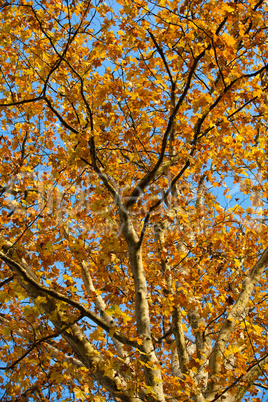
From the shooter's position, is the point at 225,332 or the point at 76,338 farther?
the point at 225,332

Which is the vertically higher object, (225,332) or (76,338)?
(76,338)

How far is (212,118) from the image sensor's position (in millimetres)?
3916

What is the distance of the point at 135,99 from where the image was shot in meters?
4.02

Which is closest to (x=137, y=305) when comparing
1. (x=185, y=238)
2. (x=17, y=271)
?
(x=17, y=271)

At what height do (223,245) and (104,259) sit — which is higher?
(223,245)

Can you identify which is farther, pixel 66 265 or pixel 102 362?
pixel 66 265

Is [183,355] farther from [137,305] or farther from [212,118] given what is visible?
[212,118]

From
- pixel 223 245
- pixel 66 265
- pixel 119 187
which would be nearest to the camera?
pixel 119 187

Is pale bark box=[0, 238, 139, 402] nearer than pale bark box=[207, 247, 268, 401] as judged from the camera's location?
Yes

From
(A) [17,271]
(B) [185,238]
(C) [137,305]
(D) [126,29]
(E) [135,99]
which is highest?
(D) [126,29]

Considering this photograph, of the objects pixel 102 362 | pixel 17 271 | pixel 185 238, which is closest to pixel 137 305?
pixel 102 362

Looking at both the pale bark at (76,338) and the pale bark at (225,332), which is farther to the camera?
the pale bark at (225,332)

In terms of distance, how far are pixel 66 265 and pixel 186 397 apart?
2519 mm

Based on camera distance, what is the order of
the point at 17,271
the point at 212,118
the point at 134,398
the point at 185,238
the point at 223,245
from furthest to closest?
1. the point at 223,245
2. the point at 185,238
3. the point at 212,118
4. the point at 17,271
5. the point at 134,398
